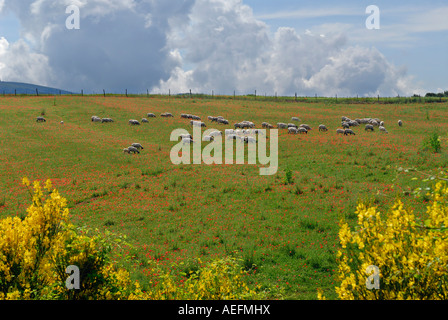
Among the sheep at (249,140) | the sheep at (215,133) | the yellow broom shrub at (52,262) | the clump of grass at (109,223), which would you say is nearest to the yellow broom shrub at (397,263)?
the yellow broom shrub at (52,262)

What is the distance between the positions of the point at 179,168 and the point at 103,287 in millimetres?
22716

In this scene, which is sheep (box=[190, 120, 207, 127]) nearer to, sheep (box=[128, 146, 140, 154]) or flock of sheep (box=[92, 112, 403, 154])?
flock of sheep (box=[92, 112, 403, 154])

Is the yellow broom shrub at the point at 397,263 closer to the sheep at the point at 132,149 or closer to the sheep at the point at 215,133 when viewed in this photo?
the sheep at the point at 132,149

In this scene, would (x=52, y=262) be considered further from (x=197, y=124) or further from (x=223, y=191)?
(x=197, y=124)

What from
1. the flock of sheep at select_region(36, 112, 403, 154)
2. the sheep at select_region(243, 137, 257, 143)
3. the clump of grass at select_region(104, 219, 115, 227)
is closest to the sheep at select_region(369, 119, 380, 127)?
the flock of sheep at select_region(36, 112, 403, 154)

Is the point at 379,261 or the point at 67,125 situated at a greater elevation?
the point at 67,125

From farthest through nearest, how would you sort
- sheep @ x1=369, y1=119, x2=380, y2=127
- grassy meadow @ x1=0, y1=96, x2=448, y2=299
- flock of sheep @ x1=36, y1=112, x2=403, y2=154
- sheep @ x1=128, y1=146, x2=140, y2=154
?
sheep @ x1=369, y1=119, x2=380, y2=127, flock of sheep @ x1=36, y1=112, x2=403, y2=154, sheep @ x1=128, y1=146, x2=140, y2=154, grassy meadow @ x1=0, y1=96, x2=448, y2=299

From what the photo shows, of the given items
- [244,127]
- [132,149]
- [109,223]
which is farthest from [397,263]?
[244,127]

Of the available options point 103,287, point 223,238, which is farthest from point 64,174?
point 103,287

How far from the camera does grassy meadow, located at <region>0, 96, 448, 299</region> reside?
554 inches

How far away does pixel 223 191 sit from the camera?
76.9 feet

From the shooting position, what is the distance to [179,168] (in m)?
30.4

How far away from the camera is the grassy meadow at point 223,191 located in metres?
14.1
